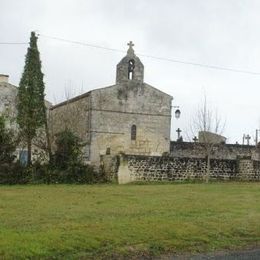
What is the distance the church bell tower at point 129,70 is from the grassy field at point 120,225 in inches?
1027

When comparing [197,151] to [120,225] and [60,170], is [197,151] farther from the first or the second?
[120,225]

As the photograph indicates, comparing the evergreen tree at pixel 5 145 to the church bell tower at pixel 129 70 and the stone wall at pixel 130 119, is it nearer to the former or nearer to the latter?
the stone wall at pixel 130 119

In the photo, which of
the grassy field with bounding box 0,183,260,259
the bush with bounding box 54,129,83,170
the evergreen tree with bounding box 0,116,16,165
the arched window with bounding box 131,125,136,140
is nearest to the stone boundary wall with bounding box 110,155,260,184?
the bush with bounding box 54,129,83,170

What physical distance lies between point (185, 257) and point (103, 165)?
22202 mm

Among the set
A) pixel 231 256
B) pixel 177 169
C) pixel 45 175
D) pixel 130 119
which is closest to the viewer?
pixel 231 256

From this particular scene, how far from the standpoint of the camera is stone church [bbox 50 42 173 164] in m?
47.7

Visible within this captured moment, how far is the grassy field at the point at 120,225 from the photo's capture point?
41.0 ft

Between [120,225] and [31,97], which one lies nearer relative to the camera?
[120,225]

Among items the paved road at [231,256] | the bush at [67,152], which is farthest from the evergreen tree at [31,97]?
the paved road at [231,256]

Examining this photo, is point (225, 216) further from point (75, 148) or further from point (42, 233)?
point (75, 148)

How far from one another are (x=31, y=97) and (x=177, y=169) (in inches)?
373

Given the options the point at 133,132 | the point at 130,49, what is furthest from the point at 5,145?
the point at 133,132

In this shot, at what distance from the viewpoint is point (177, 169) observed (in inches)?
1411

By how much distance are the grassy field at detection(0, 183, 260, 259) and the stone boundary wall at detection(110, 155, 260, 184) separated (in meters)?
11.2
